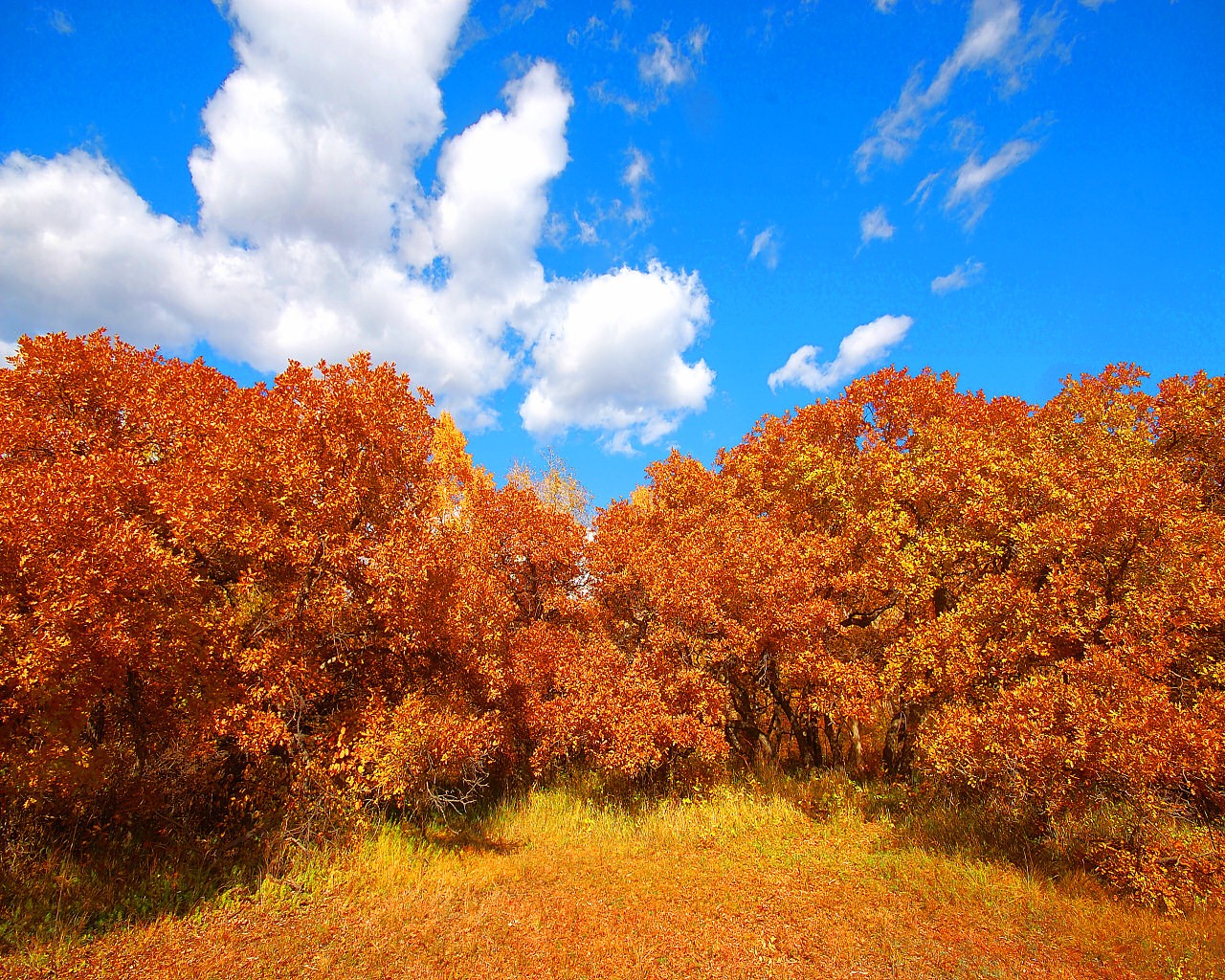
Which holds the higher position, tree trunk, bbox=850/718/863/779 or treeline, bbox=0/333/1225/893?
treeline, bbox=0/333/1225/893

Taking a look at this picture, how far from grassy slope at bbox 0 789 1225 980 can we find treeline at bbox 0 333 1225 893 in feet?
4.73

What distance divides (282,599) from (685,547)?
9.37 metres

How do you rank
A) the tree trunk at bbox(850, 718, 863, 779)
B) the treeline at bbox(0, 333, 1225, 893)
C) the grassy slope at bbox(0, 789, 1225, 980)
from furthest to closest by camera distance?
1. the tree trunk at bbox(850, 718, 863, 779)
2. the treeline at bbox(0, 333, 1225, 893)
3. the grassy slope at bbox(0, 789, 1225, 980)

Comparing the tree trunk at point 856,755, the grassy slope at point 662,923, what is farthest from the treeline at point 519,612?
the grassy slope at point 662,923

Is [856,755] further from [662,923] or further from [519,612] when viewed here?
[519,612]

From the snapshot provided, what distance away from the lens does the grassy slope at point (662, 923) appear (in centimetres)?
778

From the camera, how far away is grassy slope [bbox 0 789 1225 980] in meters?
7.78

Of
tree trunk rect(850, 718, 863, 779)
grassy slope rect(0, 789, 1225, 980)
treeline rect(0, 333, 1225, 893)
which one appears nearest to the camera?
grassy slope rect(0, 789, 1225, 980)

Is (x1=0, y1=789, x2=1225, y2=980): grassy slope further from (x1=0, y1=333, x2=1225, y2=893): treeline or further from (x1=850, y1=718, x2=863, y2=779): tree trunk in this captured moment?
(x1=850, y1=718, x2=863, y2=779): tree trunk

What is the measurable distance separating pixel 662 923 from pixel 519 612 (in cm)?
891

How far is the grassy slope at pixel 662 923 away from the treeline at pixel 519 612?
1443 mm

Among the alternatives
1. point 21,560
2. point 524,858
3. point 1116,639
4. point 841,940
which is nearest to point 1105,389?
point 1116,639

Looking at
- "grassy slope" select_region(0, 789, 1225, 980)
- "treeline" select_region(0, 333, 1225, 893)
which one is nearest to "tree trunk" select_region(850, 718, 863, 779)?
"treeline" select_region(0, 333, 1225, 893)

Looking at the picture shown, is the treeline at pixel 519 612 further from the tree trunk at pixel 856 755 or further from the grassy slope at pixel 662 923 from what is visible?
the grassy slope at pixel 662 923
